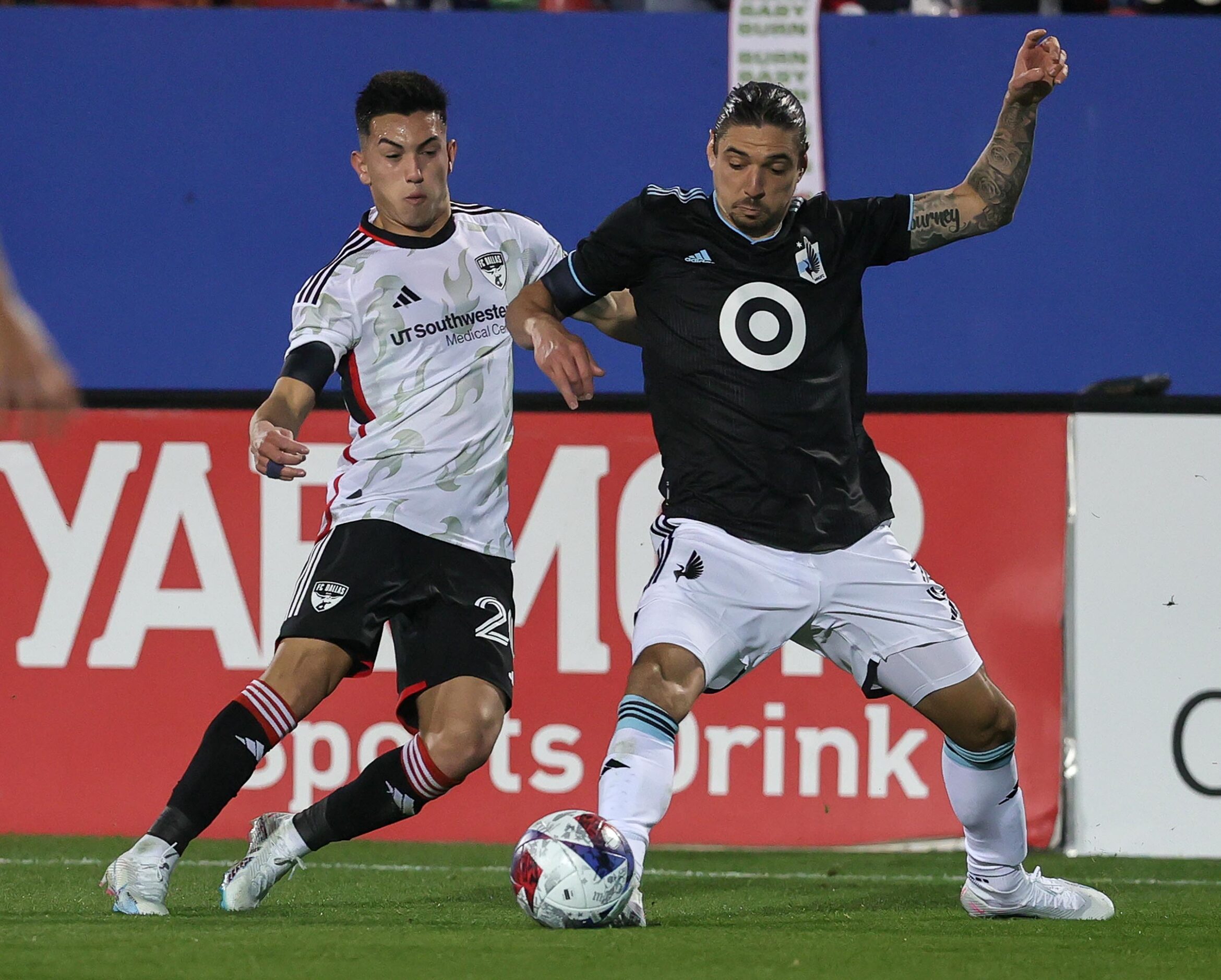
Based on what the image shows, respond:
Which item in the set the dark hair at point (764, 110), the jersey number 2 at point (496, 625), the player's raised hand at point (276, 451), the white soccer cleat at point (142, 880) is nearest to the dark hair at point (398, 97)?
the dark hair at point (764, 110)

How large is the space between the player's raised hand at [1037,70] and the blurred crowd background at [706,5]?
14.3ft

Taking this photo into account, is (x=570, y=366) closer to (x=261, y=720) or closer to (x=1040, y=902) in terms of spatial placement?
(x=261, y=720)

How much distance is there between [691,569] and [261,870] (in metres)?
1.37

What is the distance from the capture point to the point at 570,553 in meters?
6.31

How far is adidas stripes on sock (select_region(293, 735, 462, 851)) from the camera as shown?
4.57 m

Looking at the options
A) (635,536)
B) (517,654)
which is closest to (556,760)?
(517,654)

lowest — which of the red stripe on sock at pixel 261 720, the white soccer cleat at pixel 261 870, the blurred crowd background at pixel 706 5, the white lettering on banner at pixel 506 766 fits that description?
the white lettering on banner at pixel 506 766

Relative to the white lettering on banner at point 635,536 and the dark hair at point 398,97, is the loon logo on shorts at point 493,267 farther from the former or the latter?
the white lettering on banner at point 635,536

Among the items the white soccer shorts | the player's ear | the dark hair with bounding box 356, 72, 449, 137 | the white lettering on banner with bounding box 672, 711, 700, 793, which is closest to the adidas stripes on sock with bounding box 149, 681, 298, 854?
the white soccer shorts

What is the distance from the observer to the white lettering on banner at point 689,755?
6.25 m

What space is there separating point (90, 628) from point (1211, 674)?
13.0 ft

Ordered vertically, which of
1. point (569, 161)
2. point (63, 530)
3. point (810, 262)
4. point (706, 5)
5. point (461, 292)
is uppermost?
point (706, 5)

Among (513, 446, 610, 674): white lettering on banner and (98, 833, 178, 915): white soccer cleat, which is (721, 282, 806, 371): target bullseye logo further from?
(513, 446, 610, 674): white lettering on banner

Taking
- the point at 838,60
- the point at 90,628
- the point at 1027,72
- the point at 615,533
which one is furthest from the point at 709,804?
the point at 838,60
